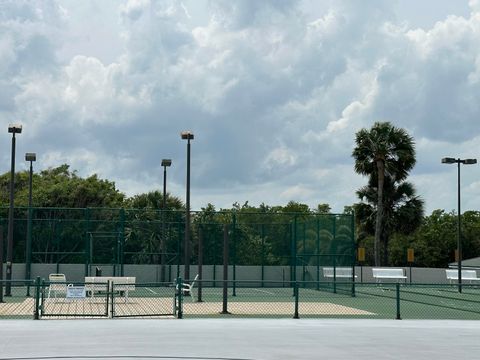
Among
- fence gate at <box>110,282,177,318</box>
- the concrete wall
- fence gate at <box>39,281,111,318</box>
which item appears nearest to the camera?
fence gate at <box>39,281,111,318</box>

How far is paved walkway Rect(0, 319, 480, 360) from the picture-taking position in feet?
49.4

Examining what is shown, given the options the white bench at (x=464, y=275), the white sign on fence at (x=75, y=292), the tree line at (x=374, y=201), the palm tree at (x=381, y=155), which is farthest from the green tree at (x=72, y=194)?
the white sign on fence at (x=75, y=292)

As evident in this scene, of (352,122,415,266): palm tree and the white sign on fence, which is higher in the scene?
(352,122,415,266): palm tree

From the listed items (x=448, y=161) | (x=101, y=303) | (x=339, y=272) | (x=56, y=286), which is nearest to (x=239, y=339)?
(x=101, y=303)

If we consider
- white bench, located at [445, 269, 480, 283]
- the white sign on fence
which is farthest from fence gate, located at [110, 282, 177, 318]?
white bench, located at [445, 269, 480, 283]

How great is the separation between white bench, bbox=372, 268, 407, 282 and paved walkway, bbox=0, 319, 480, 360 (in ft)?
89.6

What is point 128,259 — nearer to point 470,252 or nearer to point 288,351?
point 288,351

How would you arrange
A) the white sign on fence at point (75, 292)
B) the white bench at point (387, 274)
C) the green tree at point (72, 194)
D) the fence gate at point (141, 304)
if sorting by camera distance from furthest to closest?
the green tree at point (72, 194)
the white bench at point (387, 274)
the fence gate at point (141, 304)
the white sign on fence at point (75, 292)

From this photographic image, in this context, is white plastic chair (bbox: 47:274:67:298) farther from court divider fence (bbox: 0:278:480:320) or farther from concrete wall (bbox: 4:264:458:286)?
concrete wall (bbox: 4:264:458:286)

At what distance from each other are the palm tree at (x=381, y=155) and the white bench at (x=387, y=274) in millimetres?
3585

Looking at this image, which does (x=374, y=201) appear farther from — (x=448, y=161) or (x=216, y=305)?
(x=216, y=305)

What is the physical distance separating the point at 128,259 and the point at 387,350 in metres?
31.1

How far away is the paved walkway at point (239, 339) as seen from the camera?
15062mm

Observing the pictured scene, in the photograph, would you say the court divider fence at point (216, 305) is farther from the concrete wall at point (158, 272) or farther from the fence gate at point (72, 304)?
the concrete wall at point (158, 272)
